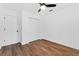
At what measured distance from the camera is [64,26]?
6.59 feet

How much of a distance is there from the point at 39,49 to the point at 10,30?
2.33ft

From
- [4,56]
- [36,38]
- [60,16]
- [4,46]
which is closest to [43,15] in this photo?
[60,16]

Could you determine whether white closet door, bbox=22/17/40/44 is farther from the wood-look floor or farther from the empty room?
the wood-look floor

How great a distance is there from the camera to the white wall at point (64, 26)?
1948mm

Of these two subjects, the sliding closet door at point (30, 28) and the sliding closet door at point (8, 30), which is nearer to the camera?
the sliding closet door at point (8, 30)

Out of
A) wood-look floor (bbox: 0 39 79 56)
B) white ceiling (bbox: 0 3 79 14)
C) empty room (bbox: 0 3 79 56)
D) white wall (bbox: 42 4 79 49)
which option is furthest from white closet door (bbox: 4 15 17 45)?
white wall (bbox: 42 4 79 49)

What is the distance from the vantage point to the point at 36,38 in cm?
207

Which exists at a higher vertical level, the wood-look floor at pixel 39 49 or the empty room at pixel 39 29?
the empty room at pixel 39 29

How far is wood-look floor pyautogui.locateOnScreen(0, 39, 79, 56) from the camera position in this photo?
196cm

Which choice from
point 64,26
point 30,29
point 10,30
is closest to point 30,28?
point 30,29

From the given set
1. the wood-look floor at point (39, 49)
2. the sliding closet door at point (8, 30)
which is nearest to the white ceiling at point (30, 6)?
the sliding closet door at point (8, 30)

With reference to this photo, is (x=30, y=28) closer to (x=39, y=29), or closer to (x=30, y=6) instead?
(x=39, y=29)

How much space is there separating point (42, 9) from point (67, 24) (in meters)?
0.59

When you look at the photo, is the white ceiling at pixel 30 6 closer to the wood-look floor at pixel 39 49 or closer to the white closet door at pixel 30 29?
the white closet door at pixel 30 29
